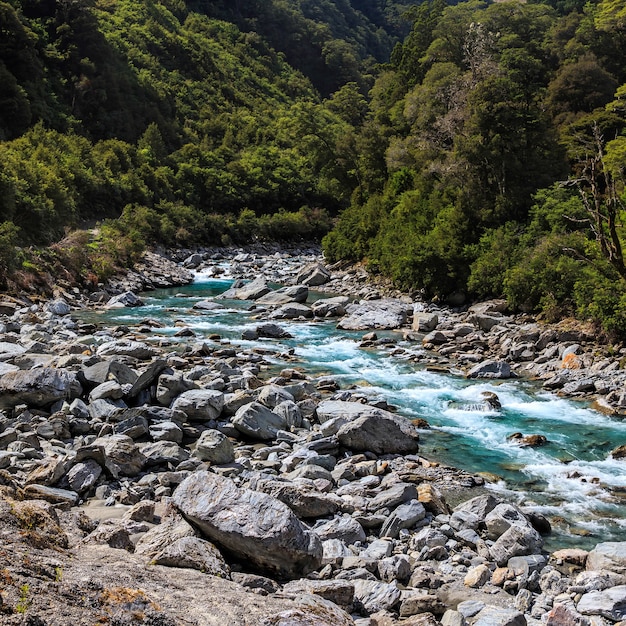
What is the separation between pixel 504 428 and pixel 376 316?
11.8 m

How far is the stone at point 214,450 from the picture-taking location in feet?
31.6

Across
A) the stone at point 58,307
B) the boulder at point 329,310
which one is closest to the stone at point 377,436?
the boulder at point 329,310

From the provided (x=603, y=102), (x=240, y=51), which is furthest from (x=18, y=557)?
(x=240, y=51)

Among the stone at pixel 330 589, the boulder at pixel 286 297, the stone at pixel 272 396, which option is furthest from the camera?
the boulder at pixel 286 297

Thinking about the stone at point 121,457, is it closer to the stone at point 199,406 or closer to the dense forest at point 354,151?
the stone at point 199,406

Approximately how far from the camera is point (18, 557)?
386 cm

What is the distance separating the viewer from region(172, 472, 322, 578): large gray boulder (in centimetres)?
613

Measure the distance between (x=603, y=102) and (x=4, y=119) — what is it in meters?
44.9

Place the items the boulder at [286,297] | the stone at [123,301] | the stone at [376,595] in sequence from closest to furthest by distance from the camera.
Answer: the stone at [376,595] → the stone at [123,301] → the boulder at [286,297]

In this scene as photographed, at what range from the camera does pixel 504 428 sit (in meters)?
12.6

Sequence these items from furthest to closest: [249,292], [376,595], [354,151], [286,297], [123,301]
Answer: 1. [354,151]
2. [249,292]
3. [286,297]
4. [123,301]
5. [376,595]

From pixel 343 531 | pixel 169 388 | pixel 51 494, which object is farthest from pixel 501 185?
pixel 51 494

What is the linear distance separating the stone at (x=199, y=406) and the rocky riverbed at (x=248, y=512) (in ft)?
0.09

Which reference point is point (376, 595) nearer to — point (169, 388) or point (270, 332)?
point (169, 388)
